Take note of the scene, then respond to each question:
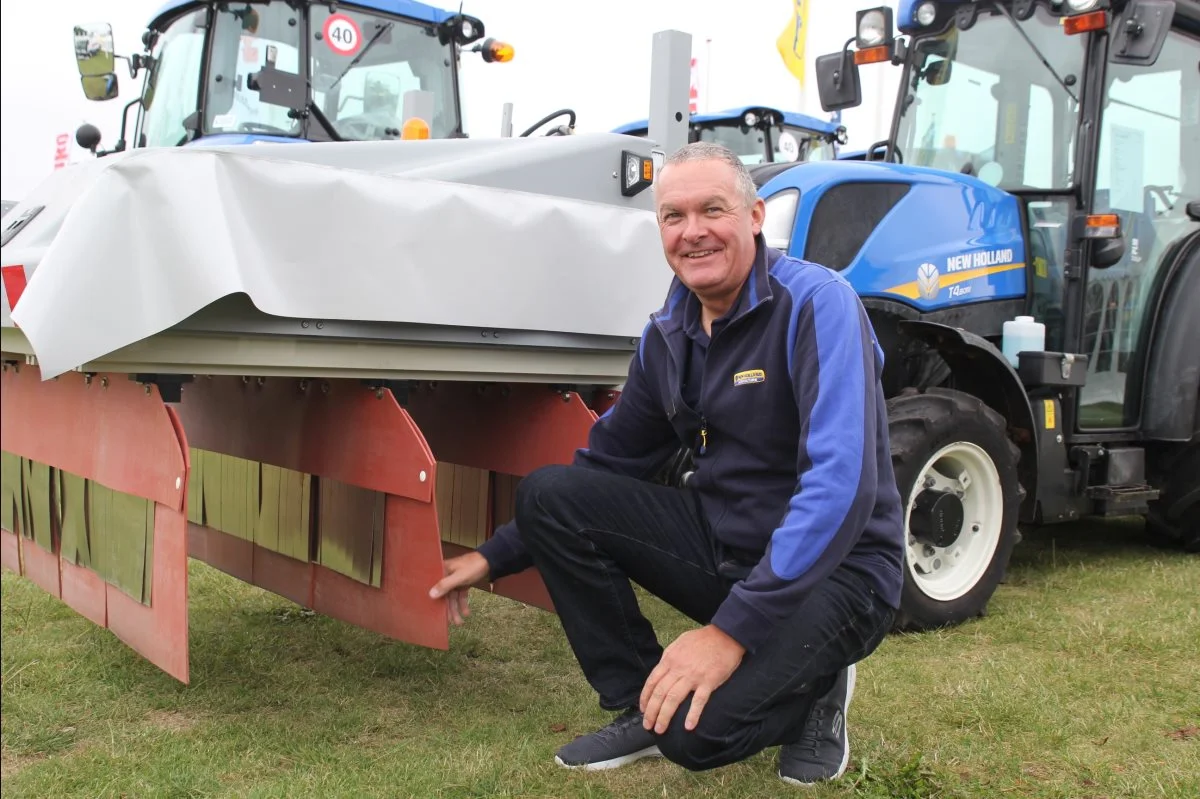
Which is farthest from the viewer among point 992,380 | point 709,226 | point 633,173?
point 992,380

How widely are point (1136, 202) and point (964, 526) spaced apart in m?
1.55

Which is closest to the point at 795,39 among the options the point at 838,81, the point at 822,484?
the point at 838,81

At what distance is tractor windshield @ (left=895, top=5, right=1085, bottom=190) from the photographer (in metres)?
4.30

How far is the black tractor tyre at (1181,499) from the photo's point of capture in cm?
461

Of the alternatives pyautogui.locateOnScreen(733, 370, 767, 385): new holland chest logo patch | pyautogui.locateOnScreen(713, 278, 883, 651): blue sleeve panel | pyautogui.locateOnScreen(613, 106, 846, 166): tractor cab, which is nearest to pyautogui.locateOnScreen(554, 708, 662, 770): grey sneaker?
pyautogui.locateOnScreen(713, 278, 883, 651): blue sleeve panel

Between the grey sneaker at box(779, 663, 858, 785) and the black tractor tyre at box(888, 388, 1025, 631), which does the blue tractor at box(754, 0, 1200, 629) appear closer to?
the black tractor tyre at box(888, 388, 1025, 631)

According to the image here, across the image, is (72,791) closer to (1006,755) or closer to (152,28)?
(1006,755)

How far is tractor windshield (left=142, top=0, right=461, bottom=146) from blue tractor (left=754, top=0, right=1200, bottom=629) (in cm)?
248

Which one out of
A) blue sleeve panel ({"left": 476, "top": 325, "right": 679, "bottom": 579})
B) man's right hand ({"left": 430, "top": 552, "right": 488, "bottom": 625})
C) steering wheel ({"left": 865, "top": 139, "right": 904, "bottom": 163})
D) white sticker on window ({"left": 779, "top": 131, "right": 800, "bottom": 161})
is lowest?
man's right hand ({"left": 430, "top": 552, "right": 488, "bottom": 625})

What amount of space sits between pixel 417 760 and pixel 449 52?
483 centimetres

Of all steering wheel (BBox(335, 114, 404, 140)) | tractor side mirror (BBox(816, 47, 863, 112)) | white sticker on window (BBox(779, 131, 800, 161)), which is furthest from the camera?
white sticker on window (BBox(779, 131, 800, 161))

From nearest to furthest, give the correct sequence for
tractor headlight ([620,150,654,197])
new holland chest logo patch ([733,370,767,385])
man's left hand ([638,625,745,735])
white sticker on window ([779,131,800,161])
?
man's left hand ([638,625,745,735])
new holland chest logo patch ([733,370,767,385])
tractor headlight ([620,150,654,197])
white sticker on window ([779,131,800,161])

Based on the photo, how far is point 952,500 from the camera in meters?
3.81

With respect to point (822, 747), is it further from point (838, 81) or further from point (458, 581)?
point (838, 81)
